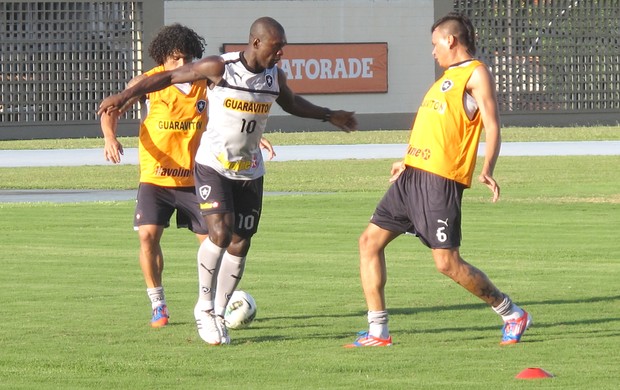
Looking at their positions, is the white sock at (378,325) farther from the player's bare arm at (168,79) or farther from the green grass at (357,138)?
the green grass at (357,138)

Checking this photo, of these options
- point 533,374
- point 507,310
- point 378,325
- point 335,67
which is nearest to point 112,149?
point 378,325

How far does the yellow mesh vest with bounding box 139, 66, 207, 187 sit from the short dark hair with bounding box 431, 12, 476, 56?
2.05 meters

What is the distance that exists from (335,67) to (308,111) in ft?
111

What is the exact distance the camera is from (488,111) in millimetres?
8297

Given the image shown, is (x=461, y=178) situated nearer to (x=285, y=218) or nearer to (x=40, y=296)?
(x=40, y=296)

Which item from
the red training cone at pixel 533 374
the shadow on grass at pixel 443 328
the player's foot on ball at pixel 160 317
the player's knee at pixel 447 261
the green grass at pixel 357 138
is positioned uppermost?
the player's knee at pixel 447 261

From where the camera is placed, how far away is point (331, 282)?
Result: 11719mm

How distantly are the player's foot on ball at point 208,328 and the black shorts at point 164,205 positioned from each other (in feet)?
3.69

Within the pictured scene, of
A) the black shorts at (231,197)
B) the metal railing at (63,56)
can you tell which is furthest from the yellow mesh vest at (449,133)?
the metal railing at (63,56)

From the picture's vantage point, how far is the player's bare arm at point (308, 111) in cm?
912

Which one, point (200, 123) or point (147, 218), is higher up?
point (200, 123)

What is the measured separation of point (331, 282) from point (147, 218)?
2.39 metres

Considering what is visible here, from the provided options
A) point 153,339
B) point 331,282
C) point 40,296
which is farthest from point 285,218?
point 153,339

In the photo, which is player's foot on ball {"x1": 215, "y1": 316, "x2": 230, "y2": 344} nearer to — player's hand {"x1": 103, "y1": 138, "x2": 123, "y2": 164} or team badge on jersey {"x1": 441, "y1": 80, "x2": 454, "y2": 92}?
player's hand {"x1": 103, "y1": 138, "x2": 123, "y2": 164}
